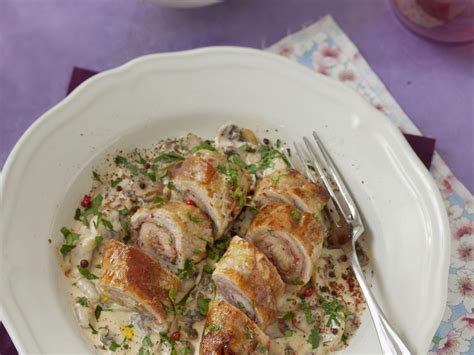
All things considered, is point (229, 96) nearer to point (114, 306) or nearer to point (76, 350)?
point (114, 306)

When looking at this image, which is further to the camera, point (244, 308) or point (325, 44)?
point (325, 44)

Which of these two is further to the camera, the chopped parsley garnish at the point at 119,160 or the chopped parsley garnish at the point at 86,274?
the chopped parsley garnish at the point at 119,160

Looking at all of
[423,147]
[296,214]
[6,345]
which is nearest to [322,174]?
[296,214]

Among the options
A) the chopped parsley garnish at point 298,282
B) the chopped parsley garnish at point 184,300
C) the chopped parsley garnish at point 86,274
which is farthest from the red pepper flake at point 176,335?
the chopped parsley garnish at point 298,282

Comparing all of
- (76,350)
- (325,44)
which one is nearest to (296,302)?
(76,350)

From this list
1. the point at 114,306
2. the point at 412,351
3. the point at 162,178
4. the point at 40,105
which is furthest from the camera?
the point at 40,105

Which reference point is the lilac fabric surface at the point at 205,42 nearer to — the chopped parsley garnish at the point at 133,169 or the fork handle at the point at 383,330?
the chopped parsley garnish at the point at 133,169

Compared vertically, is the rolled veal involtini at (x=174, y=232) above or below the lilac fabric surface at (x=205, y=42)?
below
